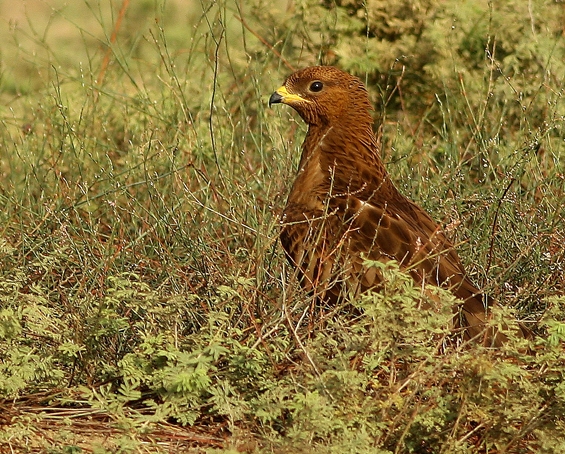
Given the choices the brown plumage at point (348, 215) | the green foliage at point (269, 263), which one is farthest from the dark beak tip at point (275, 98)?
the green foliage at point (269, 263)

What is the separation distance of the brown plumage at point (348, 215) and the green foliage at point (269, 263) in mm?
159

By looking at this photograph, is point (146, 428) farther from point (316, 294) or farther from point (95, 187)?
point (95, 187)

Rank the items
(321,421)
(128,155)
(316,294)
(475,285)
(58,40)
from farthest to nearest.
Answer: (58,40)
(128,155)
(475,285)
(316,294)
(321,421)

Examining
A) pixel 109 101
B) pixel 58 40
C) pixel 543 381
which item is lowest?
pixel 58 40

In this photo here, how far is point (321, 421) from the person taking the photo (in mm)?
3996

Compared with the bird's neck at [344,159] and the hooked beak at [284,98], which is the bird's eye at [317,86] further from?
the bird's neck at [344,159]

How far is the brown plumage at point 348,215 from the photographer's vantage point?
5.10 m

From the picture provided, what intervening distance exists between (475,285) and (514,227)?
51 centimetres

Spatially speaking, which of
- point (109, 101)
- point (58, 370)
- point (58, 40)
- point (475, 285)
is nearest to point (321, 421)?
point (58, 370)

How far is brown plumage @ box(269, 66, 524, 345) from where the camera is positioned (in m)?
5.10

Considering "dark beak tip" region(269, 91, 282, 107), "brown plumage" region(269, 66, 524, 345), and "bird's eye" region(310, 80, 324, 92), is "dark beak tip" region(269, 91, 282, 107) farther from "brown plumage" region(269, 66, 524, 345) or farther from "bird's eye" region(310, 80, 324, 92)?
"bird's eye" region(310, 80, 324, 92)

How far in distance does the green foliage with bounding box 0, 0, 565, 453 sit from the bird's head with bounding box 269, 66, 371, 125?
1.08 ft

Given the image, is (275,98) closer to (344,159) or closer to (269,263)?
(344,159)

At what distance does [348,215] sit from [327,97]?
1.01 m
